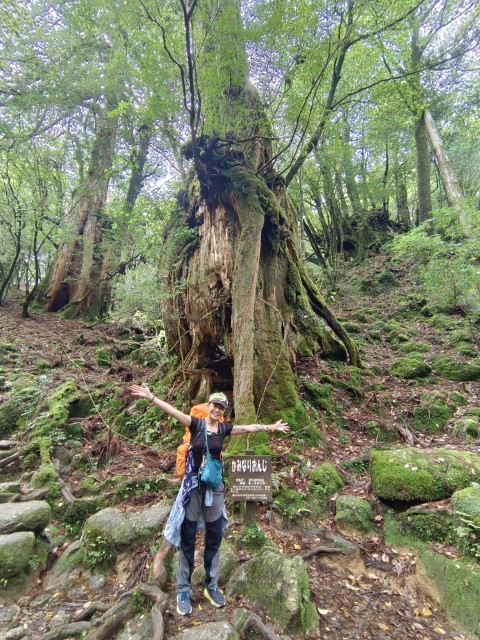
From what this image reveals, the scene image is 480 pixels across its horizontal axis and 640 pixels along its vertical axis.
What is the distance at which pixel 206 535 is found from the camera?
309 centimetres

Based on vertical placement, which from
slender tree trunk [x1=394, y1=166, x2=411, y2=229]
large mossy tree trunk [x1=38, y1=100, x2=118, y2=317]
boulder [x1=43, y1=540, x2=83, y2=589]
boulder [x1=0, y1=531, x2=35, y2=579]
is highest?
slender tree trunk [x1=394, y1=166, x2=411, y2=229]

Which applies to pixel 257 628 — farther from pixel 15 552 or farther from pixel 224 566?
pixel 15 552

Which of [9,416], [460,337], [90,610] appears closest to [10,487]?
[9,416]

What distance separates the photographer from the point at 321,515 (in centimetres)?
406

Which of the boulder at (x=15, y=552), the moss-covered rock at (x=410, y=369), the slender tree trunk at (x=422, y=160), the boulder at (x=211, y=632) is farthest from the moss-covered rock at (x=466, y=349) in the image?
the boulder at (x=15, y=552)

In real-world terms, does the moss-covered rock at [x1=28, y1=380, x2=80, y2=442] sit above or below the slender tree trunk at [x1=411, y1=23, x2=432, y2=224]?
below

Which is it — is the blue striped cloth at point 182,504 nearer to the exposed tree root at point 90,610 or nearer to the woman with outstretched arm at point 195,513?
the woman with outstretched arm at point 195,513

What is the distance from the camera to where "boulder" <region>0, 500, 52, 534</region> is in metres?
3.69

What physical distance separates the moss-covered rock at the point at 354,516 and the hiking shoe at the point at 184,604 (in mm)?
1866

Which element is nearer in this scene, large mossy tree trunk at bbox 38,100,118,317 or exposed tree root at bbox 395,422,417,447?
exposed tree root at bbox 395,422,417,447

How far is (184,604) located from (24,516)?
222cm

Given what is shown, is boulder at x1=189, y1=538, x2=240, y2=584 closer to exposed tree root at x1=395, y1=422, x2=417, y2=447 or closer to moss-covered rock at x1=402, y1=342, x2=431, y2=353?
exposed tree root at x1=395, y1=422, x2=417, y2=447

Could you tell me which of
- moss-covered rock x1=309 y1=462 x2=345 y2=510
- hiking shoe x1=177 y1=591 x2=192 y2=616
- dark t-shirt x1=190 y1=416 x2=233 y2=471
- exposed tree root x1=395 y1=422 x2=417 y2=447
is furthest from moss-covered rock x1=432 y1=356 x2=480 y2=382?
hiking shoe x1=177 y1=591 x2=192 y2=616

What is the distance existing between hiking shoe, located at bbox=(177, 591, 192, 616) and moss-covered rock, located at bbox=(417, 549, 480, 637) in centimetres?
219
